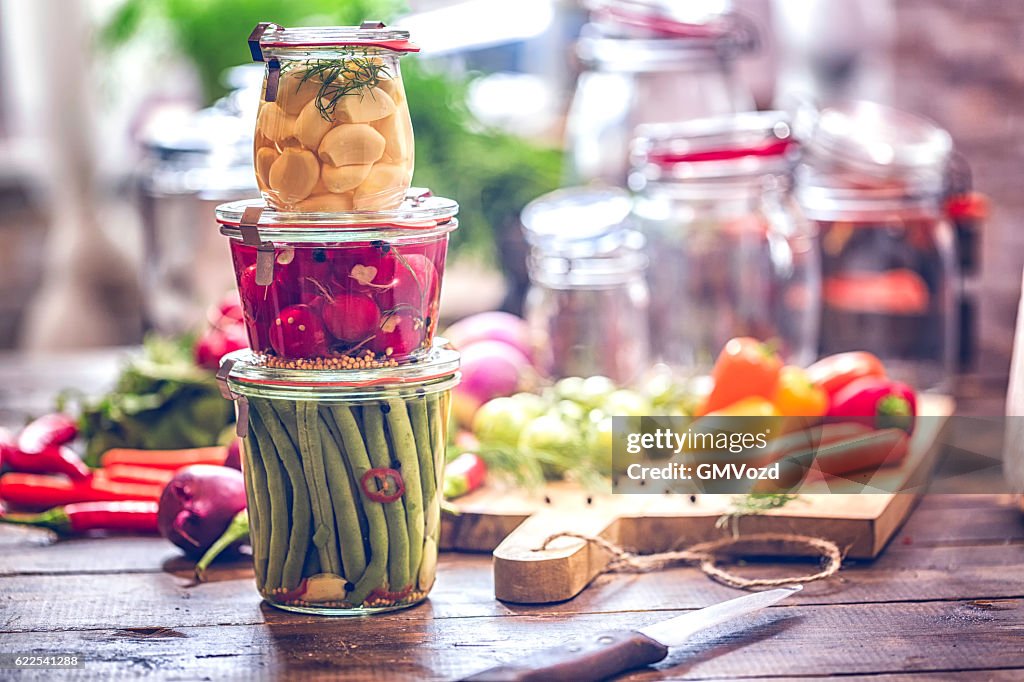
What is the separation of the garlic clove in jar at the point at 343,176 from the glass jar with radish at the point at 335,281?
2 cm

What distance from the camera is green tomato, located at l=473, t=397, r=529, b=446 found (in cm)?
129

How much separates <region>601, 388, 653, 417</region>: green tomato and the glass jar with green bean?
1.21 ft

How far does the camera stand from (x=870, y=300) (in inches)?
63.2

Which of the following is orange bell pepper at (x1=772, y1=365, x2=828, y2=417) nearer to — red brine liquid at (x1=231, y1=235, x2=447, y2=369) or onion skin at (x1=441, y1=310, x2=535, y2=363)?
onion skin at (x1=441, y1=310, x2=535, y2=363)

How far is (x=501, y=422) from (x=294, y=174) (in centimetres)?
49

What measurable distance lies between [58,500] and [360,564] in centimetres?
48

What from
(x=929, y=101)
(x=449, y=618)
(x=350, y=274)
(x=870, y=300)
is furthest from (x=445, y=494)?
(x=929, y=101)

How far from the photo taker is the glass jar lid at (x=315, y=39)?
0.87 m

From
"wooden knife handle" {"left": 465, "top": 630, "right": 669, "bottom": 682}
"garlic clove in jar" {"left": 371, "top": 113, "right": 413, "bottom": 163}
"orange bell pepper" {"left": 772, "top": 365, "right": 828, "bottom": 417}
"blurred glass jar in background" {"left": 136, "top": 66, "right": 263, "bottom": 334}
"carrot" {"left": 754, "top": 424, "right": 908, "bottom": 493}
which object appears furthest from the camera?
"blurred glass jar in background" {"left": 136, "top": 66, "right": 263, "bottom": 334}

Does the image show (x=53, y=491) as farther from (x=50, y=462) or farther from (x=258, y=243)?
(x=258, y=243)

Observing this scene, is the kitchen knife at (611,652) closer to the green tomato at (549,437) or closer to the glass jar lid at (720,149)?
the green tomato at (549,437)

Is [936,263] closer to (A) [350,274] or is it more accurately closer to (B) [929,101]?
(B) [929,101]

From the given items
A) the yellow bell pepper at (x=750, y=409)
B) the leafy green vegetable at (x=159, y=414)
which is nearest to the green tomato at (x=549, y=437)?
the yellow bell pepper at (x=750, y=409)

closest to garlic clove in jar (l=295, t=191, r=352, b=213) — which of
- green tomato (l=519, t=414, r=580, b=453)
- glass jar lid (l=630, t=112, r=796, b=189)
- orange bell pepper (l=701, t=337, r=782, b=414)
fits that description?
green tomato (l=519, t=414, r=580, b=453)
